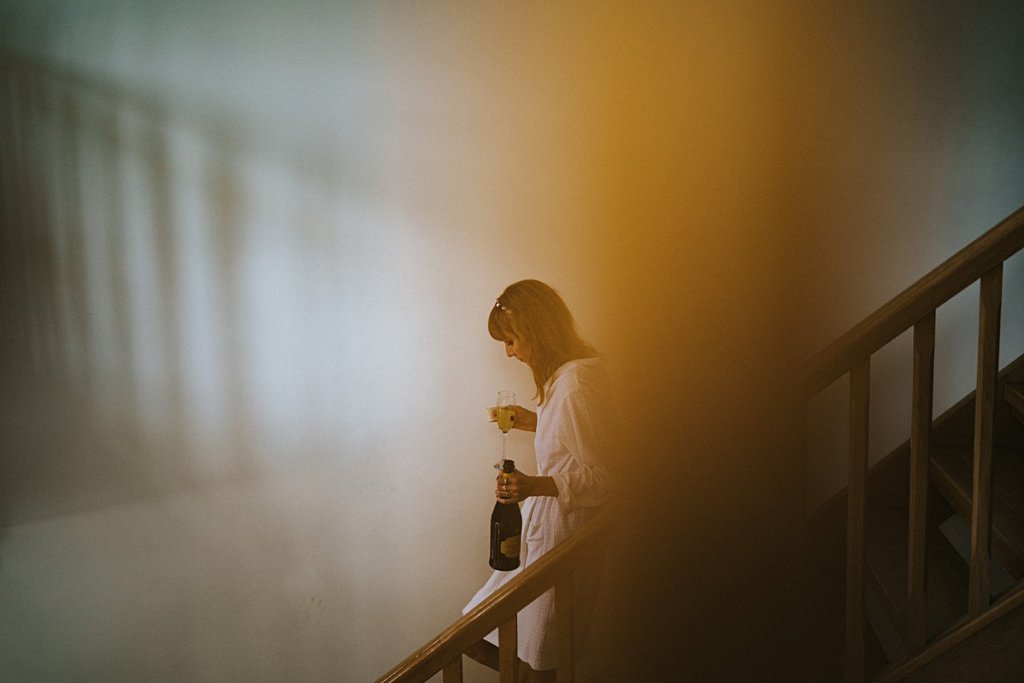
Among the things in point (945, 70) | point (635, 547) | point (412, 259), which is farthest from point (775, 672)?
point (945, 70)

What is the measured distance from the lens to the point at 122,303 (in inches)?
88.4

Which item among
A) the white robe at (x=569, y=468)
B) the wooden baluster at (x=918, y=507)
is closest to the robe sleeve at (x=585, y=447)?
the white robe at (x=569, y=468)

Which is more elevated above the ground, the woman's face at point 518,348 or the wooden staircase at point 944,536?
the woman's face at point 518,348

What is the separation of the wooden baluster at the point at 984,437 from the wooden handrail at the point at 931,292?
0.04 metres

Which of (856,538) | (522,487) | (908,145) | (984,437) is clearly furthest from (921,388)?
(908,145)

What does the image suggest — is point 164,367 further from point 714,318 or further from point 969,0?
point 969,0

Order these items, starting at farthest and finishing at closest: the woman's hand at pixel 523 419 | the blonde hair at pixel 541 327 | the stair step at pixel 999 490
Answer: the woman's hand at pixel 523 419, the blonde hair at pixel 541 327, the stair step at pixel 999 490

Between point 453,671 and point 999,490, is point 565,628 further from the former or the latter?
point 999,490

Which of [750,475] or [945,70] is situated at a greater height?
[945,70]

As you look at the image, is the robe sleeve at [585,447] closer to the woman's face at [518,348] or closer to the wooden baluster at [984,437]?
the woman's face at [518,348]

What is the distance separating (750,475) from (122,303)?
204 cm

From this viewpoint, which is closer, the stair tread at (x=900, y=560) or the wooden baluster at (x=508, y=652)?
the wooden baluster at (x=508, y=652)

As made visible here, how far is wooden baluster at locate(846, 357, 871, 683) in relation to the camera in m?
1.31

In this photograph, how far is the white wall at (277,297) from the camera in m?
2.19
